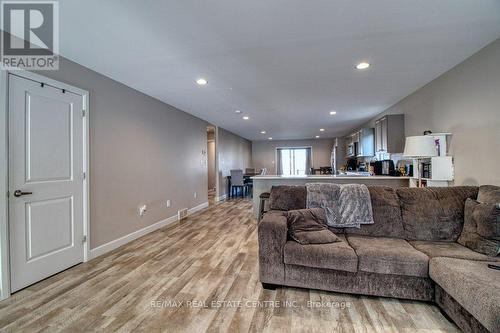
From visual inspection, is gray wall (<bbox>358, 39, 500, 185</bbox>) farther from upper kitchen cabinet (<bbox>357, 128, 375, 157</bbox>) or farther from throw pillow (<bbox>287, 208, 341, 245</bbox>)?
upper kitchen cabinet (<bbox>357, 128, 375, 157</bbox>)

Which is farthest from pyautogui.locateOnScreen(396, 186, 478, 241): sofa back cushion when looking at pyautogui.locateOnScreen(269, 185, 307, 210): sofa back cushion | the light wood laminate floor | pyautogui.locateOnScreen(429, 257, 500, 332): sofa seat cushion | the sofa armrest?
the sofa armrest

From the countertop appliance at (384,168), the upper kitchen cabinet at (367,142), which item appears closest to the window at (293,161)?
the upper kitchen cabinet at (367,142)

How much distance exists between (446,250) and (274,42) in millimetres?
2542

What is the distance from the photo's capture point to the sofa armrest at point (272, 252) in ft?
6.98

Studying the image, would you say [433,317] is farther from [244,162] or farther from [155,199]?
[244,162]

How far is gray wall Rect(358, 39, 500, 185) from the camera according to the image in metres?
2.32

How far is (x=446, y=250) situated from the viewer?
1979 mm

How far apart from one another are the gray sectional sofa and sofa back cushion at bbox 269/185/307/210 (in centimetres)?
15

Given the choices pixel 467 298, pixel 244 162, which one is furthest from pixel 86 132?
pixel 244 162

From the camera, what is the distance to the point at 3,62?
2.09 m

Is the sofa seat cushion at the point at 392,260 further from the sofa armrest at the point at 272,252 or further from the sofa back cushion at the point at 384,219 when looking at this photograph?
the sofa armrest at the point at 272,252

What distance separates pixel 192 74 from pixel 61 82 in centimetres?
151

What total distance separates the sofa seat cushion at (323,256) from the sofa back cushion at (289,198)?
0.68m

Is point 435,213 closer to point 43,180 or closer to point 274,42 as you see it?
point 274,42
